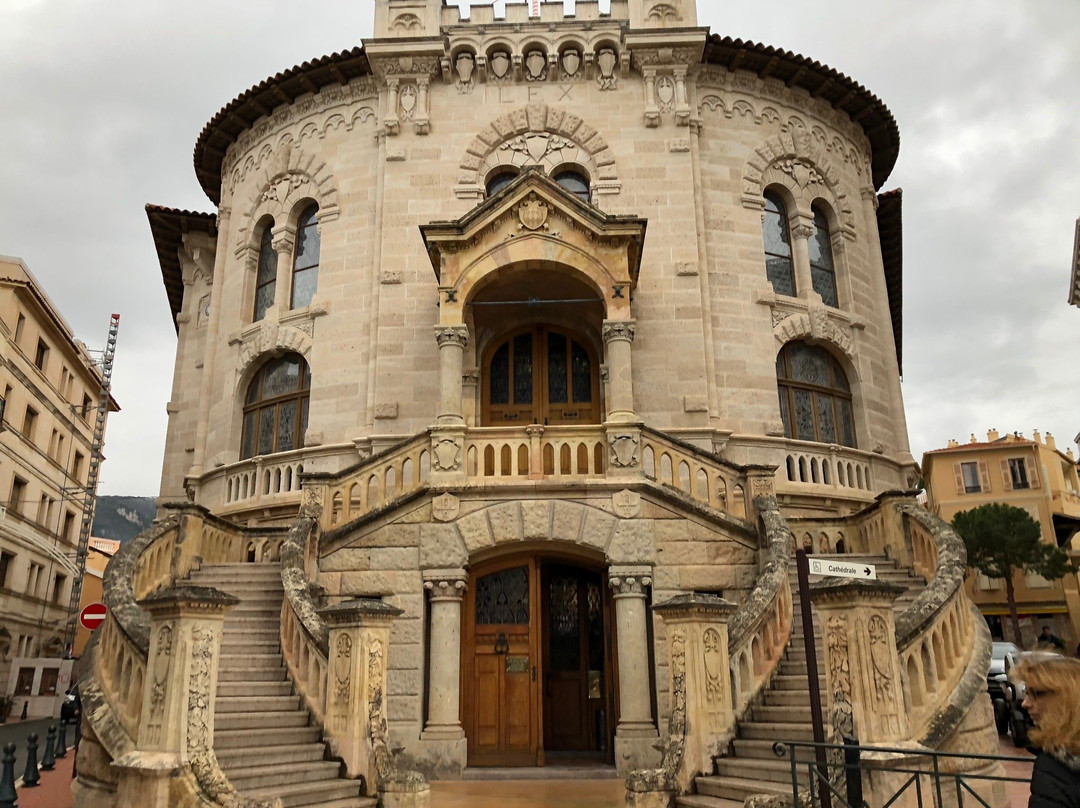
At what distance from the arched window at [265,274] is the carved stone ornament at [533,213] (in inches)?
293

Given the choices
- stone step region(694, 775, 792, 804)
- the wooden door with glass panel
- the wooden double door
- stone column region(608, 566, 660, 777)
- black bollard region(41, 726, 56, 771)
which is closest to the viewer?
stone step region(694, 775, 792, 804)

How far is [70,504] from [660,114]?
32984 mm

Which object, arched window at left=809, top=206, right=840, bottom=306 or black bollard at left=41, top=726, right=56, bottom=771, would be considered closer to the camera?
black bollard at left=41, top=726, right=56, bottom=771

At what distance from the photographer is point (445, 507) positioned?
12.3m

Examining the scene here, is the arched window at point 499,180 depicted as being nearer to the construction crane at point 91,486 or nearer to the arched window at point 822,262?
the arched window at point 822,262

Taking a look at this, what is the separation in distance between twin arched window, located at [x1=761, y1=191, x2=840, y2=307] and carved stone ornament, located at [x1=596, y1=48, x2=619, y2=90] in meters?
4.26

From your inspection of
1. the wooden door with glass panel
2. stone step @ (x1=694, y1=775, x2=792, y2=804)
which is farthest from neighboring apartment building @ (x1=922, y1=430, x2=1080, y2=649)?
stone step @ (x1=694, y1=775, x2=792, y2=804)

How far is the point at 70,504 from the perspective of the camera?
127ft

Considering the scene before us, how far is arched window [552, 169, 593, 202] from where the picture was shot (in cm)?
1836

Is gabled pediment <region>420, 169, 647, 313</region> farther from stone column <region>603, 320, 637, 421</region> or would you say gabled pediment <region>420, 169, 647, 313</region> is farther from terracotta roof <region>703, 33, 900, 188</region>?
terracotta roof <region>703, 33, 900, 188</region>

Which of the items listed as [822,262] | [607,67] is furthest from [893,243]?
[607,67]

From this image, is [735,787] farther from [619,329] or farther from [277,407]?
[277,407]

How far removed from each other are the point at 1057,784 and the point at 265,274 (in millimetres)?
19420

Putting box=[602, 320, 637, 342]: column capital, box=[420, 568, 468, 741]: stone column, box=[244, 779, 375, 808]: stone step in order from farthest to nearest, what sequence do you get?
box=[602, 320, 637, 342]: column capital, box=[420, 568, 468, 741]: stone column, box=[244, 779, 375, 808]: stone step
